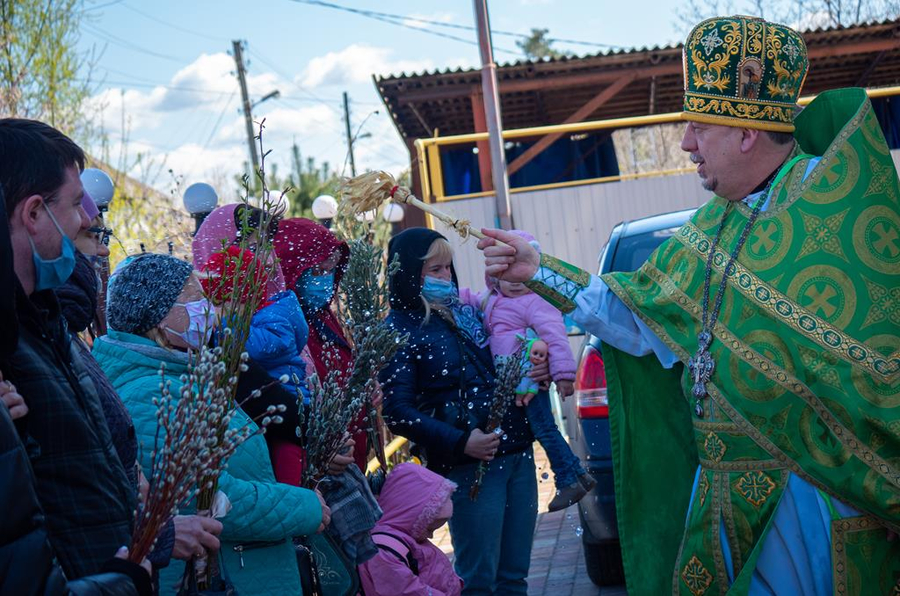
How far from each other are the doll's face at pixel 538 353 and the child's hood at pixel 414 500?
2.62 ft

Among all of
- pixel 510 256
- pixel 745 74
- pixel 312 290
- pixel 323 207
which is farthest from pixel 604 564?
pixel 323 207

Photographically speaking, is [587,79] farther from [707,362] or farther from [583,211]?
[707,362]

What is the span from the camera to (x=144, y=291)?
3.18 m

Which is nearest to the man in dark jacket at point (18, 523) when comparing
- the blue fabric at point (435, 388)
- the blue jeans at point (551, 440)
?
the blue fabric at point (435, 388)

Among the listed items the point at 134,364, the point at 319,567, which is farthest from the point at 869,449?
the point at 134,364

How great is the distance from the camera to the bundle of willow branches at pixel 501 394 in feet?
14.8

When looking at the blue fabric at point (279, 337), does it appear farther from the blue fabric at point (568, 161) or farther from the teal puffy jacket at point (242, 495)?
the blue fabric at point (568, 161)

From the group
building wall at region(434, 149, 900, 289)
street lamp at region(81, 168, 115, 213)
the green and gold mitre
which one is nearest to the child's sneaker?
the green and gold mitre

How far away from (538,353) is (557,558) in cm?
277

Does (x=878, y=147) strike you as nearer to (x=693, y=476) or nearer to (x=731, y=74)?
(x=731, y=74)

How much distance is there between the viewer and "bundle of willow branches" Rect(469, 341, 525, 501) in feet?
14.8

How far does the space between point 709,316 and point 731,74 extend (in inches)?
29.3

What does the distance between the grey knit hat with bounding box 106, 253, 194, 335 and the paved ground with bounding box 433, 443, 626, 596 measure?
2.62 metres

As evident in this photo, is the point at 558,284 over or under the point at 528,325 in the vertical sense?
over
